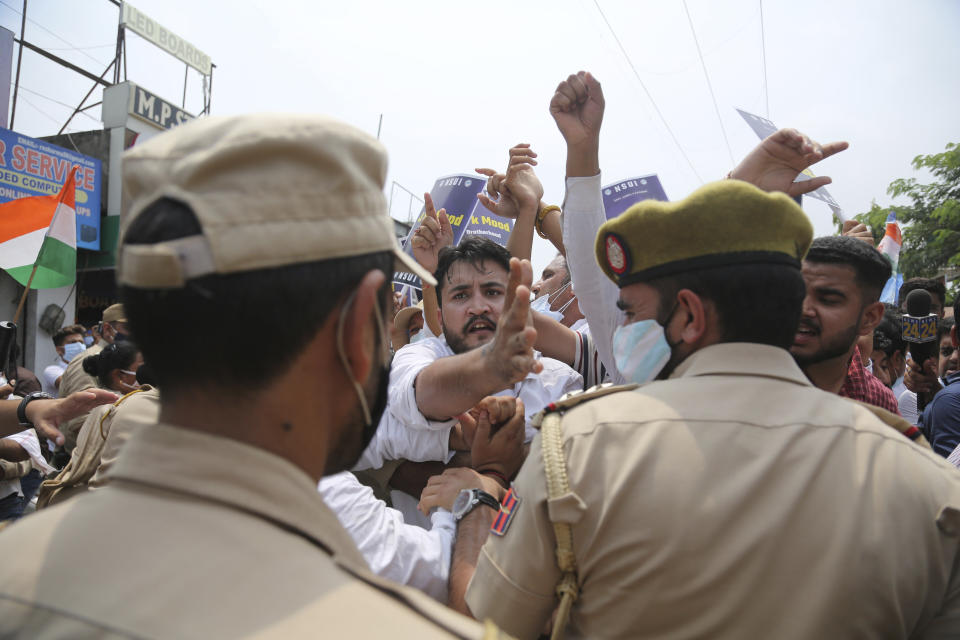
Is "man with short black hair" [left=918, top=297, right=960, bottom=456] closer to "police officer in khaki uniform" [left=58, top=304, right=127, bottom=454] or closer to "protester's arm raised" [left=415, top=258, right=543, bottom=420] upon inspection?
"protester's arm raised" [left=415, top=258, right=543, bottom=420]

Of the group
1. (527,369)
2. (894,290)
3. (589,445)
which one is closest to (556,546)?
(589,445)

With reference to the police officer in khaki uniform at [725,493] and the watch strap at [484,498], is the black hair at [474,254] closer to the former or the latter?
the watch strap at [484,498]

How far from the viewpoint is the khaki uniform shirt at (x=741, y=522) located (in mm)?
1229

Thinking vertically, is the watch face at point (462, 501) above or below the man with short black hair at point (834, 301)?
below

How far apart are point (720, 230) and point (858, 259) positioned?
1417mm

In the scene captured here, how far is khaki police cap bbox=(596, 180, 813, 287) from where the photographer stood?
154 centimetres

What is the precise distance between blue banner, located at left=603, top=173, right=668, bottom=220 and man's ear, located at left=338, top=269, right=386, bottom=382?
110 inches

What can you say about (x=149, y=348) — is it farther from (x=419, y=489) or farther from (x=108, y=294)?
(x=108, y=294)

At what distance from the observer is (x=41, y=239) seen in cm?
552

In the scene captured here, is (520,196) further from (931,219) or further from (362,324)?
(931,219)

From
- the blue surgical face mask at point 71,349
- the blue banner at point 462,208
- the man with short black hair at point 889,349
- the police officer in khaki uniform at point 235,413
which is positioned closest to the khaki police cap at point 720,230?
the police officer in khaki uniform at point 235,413

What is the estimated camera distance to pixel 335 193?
2.81 ft

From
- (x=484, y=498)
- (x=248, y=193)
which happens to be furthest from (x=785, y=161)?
(x=248, y=193)

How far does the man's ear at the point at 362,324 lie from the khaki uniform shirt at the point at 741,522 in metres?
0.65
